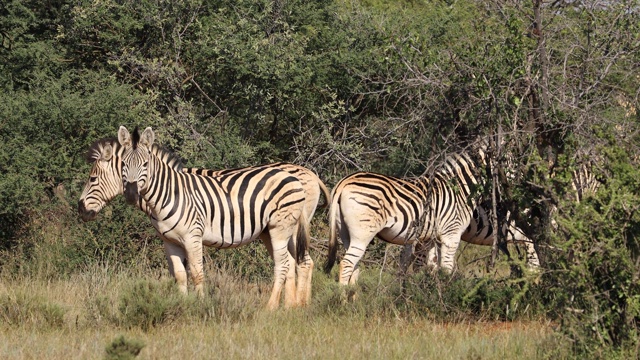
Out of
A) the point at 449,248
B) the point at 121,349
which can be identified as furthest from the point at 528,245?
the point at 121,349

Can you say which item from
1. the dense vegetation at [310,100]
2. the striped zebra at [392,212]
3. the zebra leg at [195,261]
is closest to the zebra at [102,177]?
the zebra leg at [195,261]

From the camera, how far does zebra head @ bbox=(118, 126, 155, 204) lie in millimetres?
10547

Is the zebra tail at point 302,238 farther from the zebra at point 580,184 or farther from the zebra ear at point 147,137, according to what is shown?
the zebra at point 580,184

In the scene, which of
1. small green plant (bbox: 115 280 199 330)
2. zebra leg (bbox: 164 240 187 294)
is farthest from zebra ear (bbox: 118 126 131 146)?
small green plant (bbox: 115 280 199 330)

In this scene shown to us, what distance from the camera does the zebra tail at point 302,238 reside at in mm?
11609

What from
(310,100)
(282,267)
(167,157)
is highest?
(310,100)

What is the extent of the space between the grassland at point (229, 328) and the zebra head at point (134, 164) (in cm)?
96

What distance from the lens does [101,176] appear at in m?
10.6

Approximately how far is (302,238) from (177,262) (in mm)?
1602

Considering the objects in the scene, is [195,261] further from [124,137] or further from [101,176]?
[124,137]

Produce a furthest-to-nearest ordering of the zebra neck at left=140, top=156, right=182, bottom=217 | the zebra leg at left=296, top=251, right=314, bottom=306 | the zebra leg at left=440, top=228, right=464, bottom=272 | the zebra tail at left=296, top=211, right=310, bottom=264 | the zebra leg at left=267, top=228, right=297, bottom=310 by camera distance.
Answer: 1. the zebra leg at left=440, top=228, right=464, bottom=272
2. the zebra tail at left=296, top=211, right=310, bottom=264
3. the zebra leg at left=296, top=251, right=314, bottom=306
4. the zebra leg at left=267, top=228, right=297, bottom=310
5. the zebra neck at left=140, top=156, right=182, bottom=217

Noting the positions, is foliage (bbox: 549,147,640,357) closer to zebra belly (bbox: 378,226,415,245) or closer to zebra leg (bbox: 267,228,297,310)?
zebra belly (bbox: 378,226,415,245)

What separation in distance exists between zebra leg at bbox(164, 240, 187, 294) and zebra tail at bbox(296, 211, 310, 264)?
1.43 m

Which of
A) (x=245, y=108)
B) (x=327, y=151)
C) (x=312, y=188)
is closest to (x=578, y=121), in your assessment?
(x=312, y=188)
